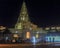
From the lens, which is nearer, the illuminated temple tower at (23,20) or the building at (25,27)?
the building at (25,27)

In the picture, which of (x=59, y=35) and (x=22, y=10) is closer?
(x=59, y=35)

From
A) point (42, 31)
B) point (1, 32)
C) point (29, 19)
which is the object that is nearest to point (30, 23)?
point (29, 19)

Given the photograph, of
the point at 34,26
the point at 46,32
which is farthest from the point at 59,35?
the point at 34,26

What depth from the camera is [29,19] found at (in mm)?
132750

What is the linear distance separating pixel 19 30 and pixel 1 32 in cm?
1279

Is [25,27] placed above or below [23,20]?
below

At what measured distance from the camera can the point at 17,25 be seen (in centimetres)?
13300

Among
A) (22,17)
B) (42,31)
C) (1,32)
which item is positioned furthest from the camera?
(22,17)

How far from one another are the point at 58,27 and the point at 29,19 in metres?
14.5

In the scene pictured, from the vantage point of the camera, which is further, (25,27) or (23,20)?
(23,20)

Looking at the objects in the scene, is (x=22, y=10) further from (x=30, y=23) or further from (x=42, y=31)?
(x=42, y=31)

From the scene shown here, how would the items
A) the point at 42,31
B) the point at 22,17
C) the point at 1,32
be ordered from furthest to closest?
the point at 22,17 < the point at 42,31 < the point at 1,32

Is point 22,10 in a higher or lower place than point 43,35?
higher

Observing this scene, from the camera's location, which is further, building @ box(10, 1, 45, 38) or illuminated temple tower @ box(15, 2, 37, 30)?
illuminated temple tower @ box(15, 2, 37, 30)
